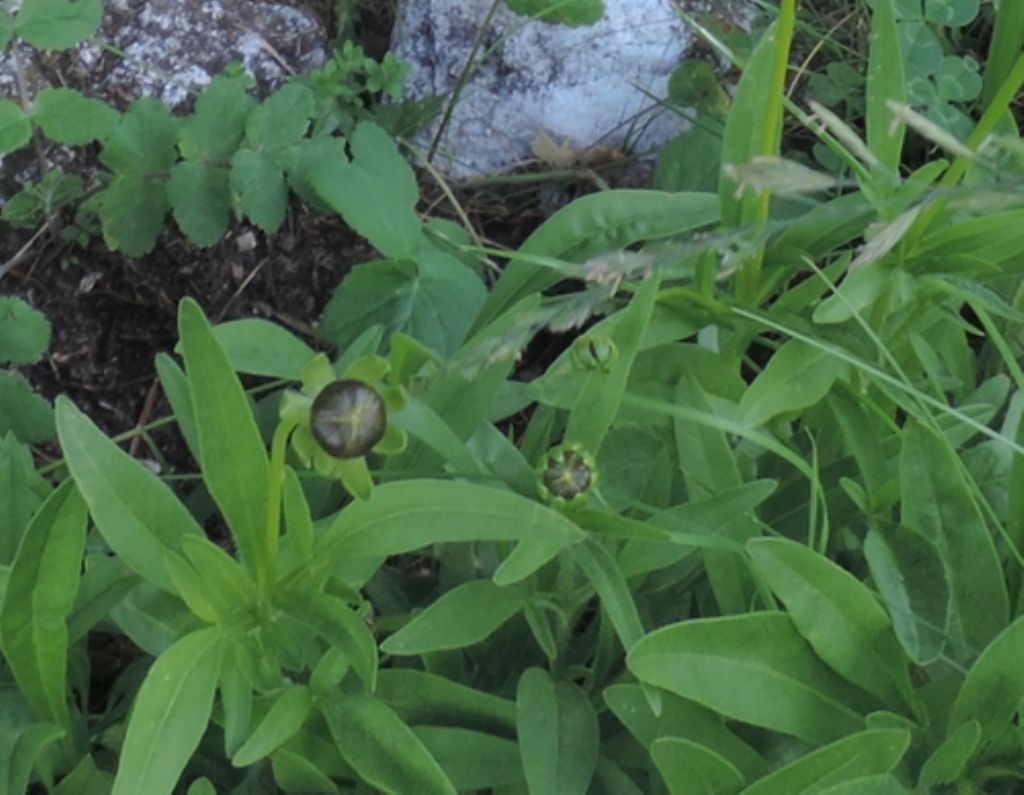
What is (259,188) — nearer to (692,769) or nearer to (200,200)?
(200,200)

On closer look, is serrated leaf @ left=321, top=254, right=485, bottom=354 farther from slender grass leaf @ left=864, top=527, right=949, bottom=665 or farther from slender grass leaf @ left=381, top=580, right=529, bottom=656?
slender grass leaf @ left=864, top=527, right=949, bottom=665

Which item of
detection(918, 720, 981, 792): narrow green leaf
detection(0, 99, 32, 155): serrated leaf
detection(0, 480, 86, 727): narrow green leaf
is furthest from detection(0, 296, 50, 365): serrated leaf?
detection(918, 720, 981, 792): narrow green leaf

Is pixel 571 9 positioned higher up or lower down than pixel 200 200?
higher up

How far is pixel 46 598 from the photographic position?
942 millimetres

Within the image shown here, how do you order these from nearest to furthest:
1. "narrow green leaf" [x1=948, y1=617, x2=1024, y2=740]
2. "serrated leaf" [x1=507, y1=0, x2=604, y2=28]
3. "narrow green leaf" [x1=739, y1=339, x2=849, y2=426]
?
"narrow green leaf" [x1=948, y1=617, x2=1024, y2=740], "narrow green leaf" [x1=739, y1=339, x2=849, y2=426], "serrated leaf" [x1=507, y1=0, x2=604, y2=28]

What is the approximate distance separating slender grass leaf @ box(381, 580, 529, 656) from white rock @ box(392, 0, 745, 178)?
0.92 m

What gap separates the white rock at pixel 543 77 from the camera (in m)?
1.76

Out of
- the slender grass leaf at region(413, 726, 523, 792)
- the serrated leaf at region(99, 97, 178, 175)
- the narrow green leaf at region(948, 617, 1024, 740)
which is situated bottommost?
the slender grass leaf at region(413, 726, 523, 792)

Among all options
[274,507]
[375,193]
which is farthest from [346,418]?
[375,193]

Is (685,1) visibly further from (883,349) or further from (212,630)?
(212,630)

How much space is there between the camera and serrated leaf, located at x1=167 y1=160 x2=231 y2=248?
4.69 ft

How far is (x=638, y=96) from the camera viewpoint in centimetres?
178

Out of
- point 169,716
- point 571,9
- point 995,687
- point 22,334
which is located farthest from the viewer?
point 571,9

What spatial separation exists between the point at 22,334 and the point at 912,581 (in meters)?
0.98
